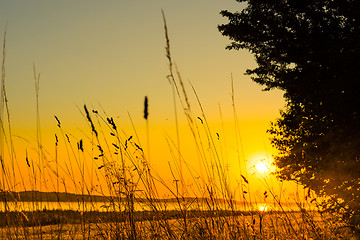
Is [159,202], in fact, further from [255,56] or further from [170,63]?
[255,56]

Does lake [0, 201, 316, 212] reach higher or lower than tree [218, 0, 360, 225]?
lower

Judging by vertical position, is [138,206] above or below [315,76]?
below

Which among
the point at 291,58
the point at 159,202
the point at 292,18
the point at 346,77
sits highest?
the point at 292,18

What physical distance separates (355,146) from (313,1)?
163 inches

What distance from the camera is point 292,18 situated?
12.8m

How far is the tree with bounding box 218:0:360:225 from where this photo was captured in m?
11.4

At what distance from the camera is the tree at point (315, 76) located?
11.4 metres

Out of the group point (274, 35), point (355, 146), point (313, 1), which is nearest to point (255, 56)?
point (274, 35)

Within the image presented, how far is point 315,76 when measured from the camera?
12.1 metres

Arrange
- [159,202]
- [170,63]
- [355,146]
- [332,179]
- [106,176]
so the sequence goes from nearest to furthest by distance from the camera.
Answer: [170,63], [159,202], [106,176], [355,146], [332,179]

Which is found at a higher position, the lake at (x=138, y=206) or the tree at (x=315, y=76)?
the tree at (x=315, y=76)

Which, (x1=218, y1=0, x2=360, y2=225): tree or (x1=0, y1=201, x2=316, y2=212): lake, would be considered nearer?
(x1=0, y1=201, x2=316, y2=212): lake

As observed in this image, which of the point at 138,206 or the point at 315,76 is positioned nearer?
the point at 138,206

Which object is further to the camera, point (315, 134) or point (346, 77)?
point (315, 134)
